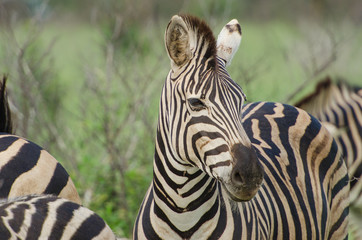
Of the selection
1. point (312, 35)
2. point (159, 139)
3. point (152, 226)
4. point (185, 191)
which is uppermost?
point (312, 35)

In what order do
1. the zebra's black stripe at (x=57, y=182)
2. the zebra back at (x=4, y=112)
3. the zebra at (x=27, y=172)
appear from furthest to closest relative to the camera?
the zebra back at (x=4, y=112) < the zebra's black stripe at (x=57, y=182) < the zebra at (x=27, y=172)

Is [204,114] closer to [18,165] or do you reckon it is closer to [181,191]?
[181,191]

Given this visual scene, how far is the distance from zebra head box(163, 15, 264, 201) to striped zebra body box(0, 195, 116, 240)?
25.4 inches

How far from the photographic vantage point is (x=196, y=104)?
3145mm

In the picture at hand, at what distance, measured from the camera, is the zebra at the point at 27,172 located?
3701mm

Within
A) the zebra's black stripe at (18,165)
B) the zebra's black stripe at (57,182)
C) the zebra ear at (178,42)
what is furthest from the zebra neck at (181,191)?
the zebra's black stripe at (18,165)

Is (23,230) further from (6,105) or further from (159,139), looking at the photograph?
(6,105)

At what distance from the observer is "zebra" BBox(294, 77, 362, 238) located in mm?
6184

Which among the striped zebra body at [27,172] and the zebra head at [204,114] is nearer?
the zebra head at [204,114]

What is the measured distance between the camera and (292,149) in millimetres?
4328

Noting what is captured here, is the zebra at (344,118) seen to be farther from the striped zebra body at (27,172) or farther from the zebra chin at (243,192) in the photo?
the zebra chin at (243,192)

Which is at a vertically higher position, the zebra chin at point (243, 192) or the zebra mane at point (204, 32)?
the zebra mane at point (204, 32)

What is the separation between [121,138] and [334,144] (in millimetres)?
3329

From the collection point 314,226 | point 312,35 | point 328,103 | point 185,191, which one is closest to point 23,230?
point 185,191
